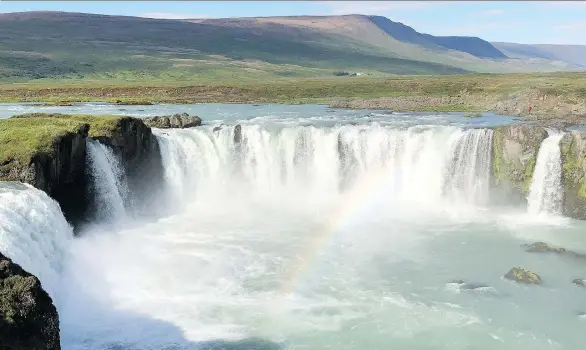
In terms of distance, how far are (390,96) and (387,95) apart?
2420mm

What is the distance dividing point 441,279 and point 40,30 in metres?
206

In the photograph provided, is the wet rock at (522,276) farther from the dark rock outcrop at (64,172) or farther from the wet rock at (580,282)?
the dark rock outcrop at (64,172)

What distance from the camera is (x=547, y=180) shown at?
29266mm

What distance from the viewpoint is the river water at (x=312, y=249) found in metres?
16.5

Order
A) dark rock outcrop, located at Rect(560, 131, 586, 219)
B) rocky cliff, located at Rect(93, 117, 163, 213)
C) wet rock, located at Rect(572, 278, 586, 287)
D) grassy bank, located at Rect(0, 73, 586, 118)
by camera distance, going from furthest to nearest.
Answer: grassy bank, located at Rect(0, 73, 586, 118), dark rock outcrop, located at Rect(560, 131, 586, 219), rocky cliff, located at Rect(93, 117, 163, 213), wet rock, located at Rect(572, 278, 586, 287)

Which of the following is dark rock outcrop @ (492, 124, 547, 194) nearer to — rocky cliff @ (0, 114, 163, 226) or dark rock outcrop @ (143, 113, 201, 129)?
rocky cliff @ (0, 114, 163, 226)

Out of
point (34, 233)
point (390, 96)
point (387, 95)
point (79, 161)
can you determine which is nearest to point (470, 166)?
point (79, 161)

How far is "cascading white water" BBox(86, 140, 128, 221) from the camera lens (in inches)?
1003

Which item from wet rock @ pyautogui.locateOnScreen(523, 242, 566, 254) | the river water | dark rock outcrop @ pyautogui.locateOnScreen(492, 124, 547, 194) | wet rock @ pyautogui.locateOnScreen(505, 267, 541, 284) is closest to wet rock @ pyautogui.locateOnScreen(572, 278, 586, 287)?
the river water

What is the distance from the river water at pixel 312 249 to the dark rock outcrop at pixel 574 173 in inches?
23.1

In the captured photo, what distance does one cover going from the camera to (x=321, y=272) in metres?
21.2

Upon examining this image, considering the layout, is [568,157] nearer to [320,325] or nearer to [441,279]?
[441,279]

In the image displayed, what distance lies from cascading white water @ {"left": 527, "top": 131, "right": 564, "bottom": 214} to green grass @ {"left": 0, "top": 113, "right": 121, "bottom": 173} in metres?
22.0

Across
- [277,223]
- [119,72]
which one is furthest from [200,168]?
[119,72]
